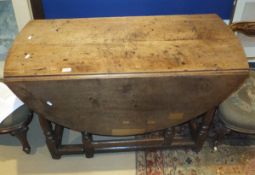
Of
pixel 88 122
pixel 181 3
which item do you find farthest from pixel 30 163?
pixel 181 3

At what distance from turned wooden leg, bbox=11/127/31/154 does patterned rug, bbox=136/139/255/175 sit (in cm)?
65

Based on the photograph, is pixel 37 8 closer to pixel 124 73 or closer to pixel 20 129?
pixel 20 129

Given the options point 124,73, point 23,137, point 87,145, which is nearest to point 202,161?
point 87,145

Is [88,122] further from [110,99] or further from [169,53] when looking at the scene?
[169,53]

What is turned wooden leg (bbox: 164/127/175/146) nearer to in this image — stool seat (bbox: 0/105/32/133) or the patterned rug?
the patterned rug

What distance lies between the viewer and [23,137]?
5.10 feet

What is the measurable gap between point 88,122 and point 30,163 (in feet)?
1.79

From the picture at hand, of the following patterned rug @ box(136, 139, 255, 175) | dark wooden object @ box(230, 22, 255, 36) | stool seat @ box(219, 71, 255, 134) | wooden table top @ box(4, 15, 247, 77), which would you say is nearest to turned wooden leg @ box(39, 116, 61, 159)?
wooden table top @ box(4, 15, 247, 77)

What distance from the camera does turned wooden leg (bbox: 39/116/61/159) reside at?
1415mm

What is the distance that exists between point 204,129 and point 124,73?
0.63m

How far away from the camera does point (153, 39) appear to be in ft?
4.42

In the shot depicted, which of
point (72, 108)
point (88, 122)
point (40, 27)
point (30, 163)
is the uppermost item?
point (40, 27)

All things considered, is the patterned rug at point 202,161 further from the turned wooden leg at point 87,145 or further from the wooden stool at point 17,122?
the wooden stool at point 17,122

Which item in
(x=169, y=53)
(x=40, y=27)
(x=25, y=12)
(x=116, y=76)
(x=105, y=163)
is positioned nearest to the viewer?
(x=116, y=76)
